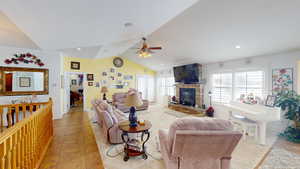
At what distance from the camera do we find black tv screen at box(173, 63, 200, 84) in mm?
6041

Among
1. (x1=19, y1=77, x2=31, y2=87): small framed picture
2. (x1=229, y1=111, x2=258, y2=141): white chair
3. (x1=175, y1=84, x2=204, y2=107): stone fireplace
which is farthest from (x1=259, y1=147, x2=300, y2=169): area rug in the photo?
(x1=19, y1=77, x2=31, y2=87): small framed picture

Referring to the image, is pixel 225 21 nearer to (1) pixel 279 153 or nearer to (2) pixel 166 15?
(2) pixel 166 15

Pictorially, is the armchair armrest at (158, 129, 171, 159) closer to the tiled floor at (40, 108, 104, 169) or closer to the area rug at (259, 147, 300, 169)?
the tiled floor at (40, 108, 104, 169)

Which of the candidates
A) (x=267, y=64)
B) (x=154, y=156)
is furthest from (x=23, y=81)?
(x=267, y=64)

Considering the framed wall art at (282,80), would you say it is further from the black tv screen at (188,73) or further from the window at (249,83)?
the black tv screen at (188,73)

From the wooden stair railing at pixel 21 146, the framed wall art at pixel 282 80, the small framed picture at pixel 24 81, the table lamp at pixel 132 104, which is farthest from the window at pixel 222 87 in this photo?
the small framed picture at pixel 24 81

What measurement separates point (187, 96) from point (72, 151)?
18.7 feet

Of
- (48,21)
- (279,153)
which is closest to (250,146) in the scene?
(279,153)

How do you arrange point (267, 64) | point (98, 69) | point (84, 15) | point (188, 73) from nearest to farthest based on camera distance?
1. point (84, 15)
2. point (267, 64)
3. point (188, 73)
4. point (98, 69)

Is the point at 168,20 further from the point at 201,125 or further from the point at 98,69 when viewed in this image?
the point at 98,69

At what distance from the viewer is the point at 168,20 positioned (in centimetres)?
304

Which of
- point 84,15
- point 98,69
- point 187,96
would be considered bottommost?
point 187,96

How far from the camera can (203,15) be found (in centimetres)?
302

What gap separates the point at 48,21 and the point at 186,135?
3.15 metres
